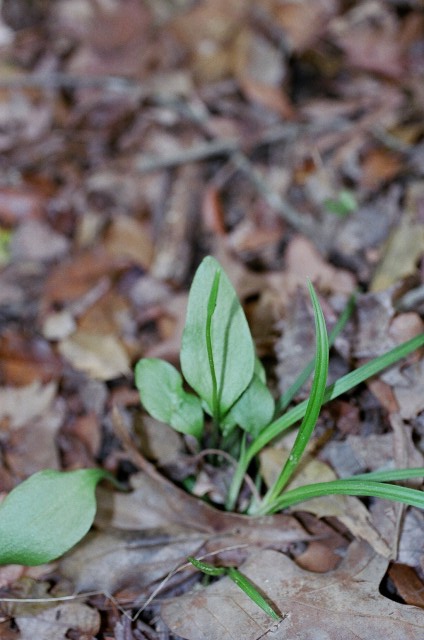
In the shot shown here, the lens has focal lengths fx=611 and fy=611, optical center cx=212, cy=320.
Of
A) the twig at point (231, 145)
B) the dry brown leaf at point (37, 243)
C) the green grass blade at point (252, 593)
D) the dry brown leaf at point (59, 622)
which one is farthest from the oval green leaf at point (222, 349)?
the twig at point (231, 145)

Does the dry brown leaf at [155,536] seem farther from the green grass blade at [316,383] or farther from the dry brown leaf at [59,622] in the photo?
the green grass blade at [316,383]

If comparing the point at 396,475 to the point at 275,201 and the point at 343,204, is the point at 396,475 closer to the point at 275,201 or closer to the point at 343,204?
→ the point at 343,204

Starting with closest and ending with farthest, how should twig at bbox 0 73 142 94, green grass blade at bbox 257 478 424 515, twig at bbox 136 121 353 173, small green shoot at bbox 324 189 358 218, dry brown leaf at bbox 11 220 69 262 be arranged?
green grass blade at bbox 257 478 424 515 < small green shoot at bbox 324 189 358 218 < dry brown leaf at bbox 11 220 69 262 < twig at bbox 136 121 353 173 < twig at bbox 0 73 142 94

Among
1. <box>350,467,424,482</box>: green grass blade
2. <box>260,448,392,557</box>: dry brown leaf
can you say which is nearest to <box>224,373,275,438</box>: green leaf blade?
<box>260,448,392,557</box>: dry brown leaf

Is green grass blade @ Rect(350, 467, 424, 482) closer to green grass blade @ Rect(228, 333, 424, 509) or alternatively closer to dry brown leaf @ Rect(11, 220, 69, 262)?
green grass blade @ Rect(228, 333, 424, 509)

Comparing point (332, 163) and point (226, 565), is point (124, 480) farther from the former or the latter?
point (332, 163)

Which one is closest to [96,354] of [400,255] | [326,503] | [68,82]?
[326,503]

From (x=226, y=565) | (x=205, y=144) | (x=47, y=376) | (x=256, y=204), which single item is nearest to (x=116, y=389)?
(x=47, y=376)

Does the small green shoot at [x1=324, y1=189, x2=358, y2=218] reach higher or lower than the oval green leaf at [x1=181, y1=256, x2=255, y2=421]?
lower
